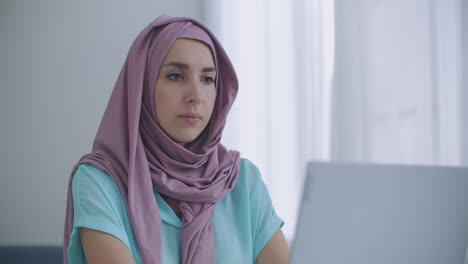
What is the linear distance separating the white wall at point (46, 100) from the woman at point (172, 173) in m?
1.00

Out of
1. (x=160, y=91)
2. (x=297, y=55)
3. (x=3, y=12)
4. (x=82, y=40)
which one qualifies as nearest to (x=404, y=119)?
(x=297, y=55)

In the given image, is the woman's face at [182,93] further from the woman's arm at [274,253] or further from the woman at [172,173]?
the woman's arm at [274,253]

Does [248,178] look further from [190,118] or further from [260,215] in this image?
[190,118]

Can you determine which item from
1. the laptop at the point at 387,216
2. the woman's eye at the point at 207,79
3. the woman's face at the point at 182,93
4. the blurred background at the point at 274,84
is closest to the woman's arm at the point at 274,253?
the woman's face at the point at 182,93

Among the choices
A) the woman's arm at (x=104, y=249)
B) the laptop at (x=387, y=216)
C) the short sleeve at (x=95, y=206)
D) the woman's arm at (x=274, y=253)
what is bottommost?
the woman's arm at (x=274, y=253)

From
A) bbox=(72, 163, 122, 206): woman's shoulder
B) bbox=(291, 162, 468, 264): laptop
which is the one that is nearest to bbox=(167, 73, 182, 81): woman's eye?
bbox=(72, 163, 122, 206): woman's shoulder

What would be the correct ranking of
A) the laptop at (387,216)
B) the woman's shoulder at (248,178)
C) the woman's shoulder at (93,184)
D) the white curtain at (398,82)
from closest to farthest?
the laptop at (387,216) → the woman's shoulder at (93,184) → the woman's shoulder at (248,178) → the white curtain at (398,82)

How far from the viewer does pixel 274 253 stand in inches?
56.9

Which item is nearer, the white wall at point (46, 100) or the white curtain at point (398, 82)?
the white curtain at point (398, 82)

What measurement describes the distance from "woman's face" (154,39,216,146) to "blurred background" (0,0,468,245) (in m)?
1.02

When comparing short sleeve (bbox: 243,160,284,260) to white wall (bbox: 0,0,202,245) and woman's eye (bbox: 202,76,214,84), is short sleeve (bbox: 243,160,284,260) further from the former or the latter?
white wall (bbox: 0,0,202,245)

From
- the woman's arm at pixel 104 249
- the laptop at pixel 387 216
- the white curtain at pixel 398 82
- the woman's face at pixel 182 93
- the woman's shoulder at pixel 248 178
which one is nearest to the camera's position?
the laptop at pixel 387 216

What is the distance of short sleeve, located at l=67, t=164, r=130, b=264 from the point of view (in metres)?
1.25

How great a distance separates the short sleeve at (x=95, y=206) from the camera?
4.09ft
